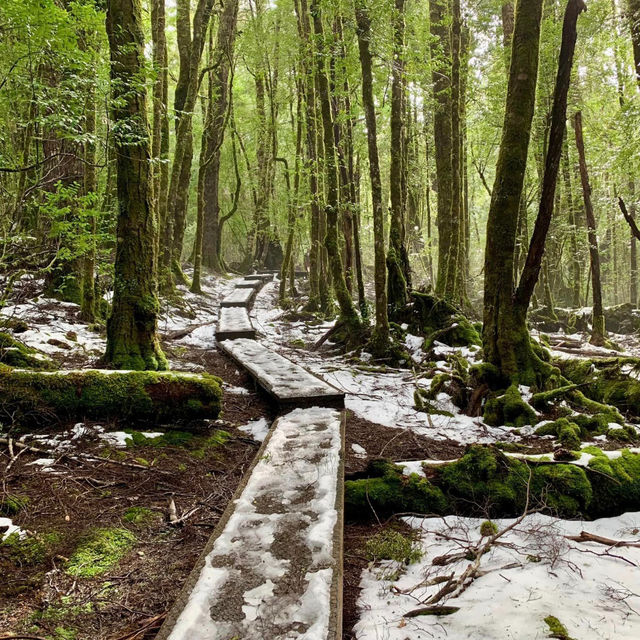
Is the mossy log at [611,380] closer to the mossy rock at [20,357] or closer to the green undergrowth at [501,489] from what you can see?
the green undergrowth at [501,489]

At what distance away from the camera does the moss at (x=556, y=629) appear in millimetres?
2317

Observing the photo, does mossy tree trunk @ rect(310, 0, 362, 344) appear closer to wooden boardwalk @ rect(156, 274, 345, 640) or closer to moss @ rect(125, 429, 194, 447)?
wooden boardwalk @ rect(156, 274, 345, 640)

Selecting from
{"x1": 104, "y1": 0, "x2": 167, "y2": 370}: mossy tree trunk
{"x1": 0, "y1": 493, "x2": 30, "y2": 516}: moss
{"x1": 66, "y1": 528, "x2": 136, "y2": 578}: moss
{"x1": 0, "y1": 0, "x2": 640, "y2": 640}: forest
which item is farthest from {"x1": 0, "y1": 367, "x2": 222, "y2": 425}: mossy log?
{"x1": 66, "y1": 528, "x2": 136, "y2": 578}: moss

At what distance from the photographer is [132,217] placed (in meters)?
6.03

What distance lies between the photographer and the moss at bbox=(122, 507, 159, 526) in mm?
3455

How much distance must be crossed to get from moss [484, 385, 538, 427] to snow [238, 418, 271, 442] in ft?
10.4

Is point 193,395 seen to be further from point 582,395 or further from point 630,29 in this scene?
point 630,29

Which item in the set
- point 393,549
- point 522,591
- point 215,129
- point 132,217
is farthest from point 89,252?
point 215,129

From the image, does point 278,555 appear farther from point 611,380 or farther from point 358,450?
point 611,380

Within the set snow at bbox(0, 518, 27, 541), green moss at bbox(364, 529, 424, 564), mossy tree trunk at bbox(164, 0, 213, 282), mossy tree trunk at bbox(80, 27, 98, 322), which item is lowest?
green moss at bbox(364, 529, 424, 564)

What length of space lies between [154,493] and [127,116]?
4.84m

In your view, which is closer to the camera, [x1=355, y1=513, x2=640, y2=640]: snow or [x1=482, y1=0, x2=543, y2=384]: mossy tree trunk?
[x1=355, y1=513, x2=640, y2=640]: snow

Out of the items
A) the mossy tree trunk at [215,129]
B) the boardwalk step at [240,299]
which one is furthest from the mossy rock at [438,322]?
the mossy tree trunk at [215,129]

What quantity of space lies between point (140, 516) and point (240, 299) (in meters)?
13.0
